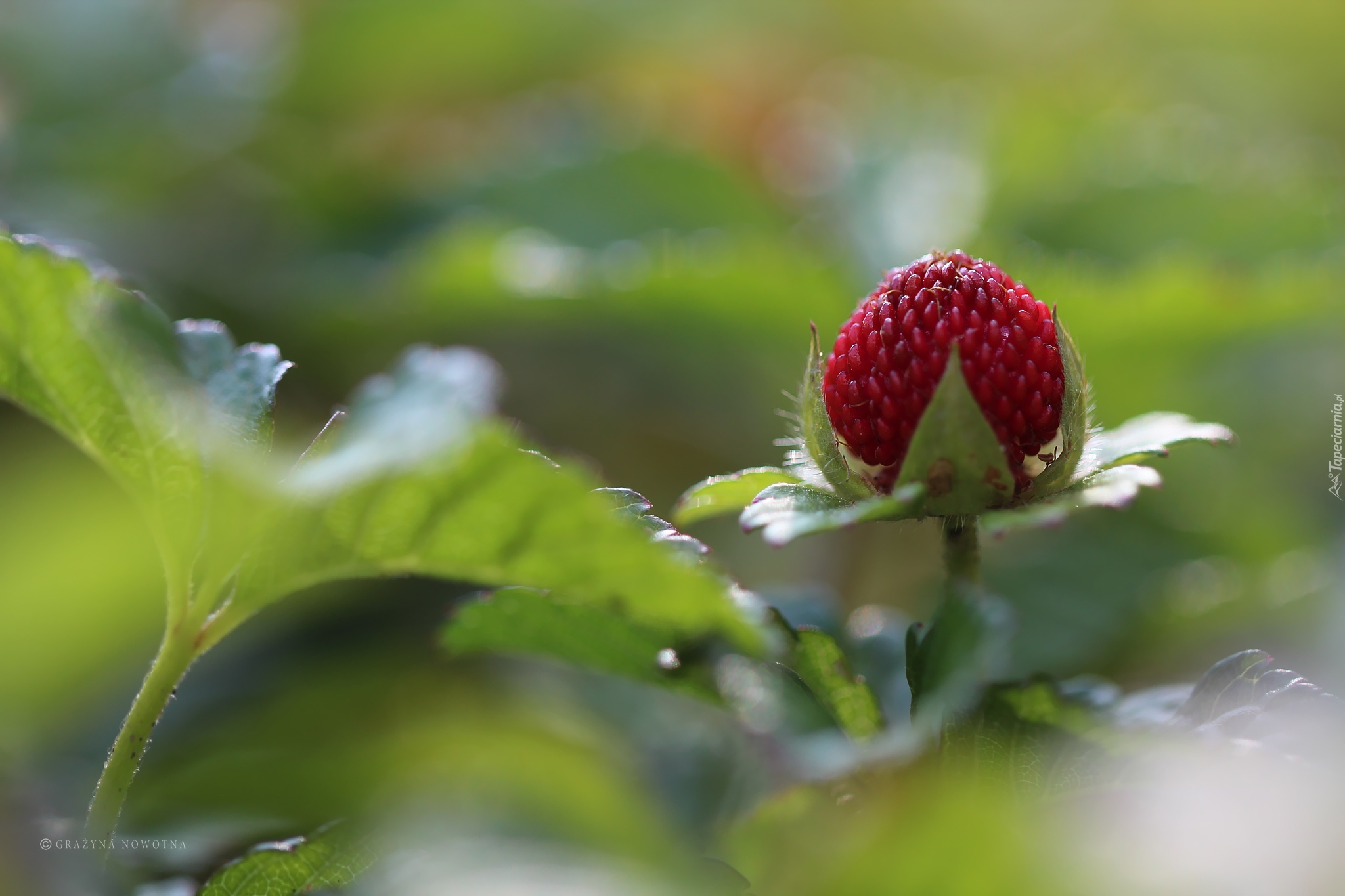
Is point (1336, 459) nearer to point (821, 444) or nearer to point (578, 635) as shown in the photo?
point (821, 444)

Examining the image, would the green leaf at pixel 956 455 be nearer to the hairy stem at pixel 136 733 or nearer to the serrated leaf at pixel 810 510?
the serrated leaf at pixel 810 510

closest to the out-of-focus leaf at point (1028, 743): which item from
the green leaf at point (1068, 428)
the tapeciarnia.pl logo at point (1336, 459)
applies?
the green leaf at point (1068, 428)

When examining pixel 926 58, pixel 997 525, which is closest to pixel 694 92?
pixel 926 58

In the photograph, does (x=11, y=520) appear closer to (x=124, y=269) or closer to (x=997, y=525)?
(x=124, y=269)

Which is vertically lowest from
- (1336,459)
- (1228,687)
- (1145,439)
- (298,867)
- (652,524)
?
(298,867)

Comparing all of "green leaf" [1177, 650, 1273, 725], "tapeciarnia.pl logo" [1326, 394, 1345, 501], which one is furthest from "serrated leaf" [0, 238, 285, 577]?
"tapeciarnia.pl logo" [1326, 394, 1345, 501]

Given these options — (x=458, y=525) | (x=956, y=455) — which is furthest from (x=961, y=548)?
(x=458, y=525)

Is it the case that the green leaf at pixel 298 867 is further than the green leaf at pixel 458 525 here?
Yes
